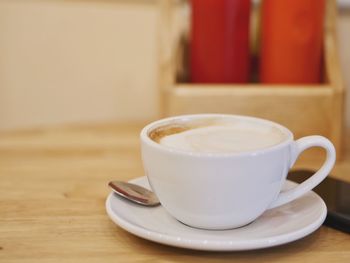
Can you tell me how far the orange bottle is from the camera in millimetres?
633

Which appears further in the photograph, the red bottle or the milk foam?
the red bottle

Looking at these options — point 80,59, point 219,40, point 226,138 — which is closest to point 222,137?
point 226,138

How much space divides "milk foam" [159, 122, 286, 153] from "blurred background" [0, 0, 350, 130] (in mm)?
357

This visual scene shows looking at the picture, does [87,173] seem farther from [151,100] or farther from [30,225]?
[151,100]

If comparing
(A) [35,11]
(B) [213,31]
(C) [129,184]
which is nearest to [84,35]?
(A) [35,11]

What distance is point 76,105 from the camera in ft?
2.72

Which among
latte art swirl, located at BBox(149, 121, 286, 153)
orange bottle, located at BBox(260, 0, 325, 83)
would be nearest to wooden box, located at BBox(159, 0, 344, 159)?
orange bottle, located at BBox(260, 0, 325, 83)

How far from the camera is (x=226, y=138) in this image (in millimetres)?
421

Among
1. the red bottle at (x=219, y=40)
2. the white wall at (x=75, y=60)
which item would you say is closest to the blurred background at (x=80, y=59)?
the white wall at (x=75, y=60)

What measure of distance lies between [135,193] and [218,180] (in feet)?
0.35

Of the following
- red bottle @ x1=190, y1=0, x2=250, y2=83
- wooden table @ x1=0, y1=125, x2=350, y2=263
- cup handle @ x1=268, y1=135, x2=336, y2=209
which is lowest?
wooden table @ x1=0, y1=125, x2=350, y2=263

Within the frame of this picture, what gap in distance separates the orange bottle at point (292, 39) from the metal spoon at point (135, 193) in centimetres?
29

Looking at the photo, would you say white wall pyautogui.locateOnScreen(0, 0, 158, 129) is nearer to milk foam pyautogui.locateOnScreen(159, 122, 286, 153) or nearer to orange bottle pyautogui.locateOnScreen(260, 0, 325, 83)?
orange bottle pyautogui.locateOnScreen(260, 0, 325, 83)

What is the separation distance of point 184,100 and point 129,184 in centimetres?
17
